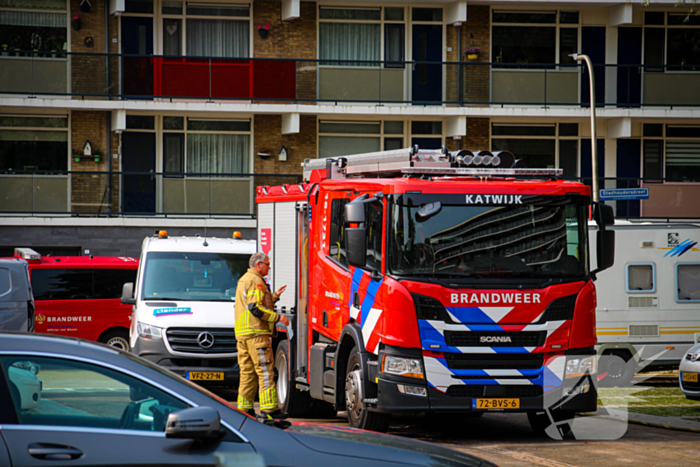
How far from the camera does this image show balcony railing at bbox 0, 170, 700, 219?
24.1 m

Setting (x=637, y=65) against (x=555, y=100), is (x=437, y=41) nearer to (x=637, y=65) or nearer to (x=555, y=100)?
(x=555, y=100)

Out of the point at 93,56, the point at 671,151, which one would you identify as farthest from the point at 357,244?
the point at 671,151

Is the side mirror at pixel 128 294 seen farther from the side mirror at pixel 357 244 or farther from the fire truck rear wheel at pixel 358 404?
the side mirror at pixel 357 244

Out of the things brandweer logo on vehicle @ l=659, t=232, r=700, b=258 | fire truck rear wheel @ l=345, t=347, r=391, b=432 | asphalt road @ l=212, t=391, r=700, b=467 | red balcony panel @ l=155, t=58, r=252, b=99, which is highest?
red balcony panel @ l=155, t=58, r=252, b=99

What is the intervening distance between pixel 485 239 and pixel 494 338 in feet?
3.32

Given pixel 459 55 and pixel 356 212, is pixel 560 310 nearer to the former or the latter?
pixel 356 212

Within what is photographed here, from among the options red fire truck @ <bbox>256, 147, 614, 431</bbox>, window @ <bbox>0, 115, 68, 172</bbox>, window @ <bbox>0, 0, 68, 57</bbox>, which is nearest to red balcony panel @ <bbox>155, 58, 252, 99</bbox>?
window @ <bbox>0, 0, 68, 57</bbox>

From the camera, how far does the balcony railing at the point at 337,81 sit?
2425 cm

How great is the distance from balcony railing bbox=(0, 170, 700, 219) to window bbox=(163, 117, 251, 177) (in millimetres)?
699

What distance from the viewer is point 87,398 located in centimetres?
425

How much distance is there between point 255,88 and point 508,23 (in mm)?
7880

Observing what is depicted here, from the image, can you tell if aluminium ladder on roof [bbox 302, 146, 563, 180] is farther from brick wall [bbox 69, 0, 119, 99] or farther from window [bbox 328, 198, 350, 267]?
brick wall [bbox 69, 0, 119, 99]

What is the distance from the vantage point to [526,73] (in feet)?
84.2

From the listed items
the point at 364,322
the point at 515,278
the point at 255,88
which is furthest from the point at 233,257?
the point at 255,88
